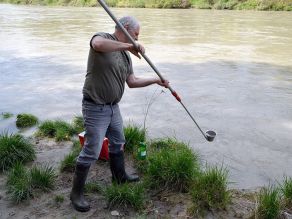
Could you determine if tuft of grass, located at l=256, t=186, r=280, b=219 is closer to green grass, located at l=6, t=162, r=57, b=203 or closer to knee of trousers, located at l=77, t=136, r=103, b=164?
knee of trousers, located at l=77, t=136, r=103, b=164

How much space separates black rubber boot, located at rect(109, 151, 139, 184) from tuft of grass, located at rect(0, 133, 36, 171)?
131 cm

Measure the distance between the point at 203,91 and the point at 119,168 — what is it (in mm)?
5390

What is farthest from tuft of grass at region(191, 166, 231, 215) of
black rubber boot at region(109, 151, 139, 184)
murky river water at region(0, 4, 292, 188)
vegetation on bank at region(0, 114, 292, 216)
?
murky river water at region(0, 4, 292, 188)

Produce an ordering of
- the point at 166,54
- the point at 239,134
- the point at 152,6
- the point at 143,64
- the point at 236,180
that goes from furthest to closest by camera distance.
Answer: the point at 152,6, the point at 166,54, the point at 143,64, the point at 239,134, the point at 236,180

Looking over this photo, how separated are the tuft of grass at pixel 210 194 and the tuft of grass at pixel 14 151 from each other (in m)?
2.23

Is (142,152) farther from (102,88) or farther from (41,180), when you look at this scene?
(102,88)

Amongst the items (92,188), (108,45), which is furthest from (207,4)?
(108,45)

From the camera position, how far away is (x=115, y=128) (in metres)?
4.25

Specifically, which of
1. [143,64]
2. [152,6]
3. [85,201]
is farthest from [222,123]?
[152,6]

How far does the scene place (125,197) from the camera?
13.5ft

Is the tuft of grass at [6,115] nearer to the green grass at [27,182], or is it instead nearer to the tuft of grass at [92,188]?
the green grass at [27,182]

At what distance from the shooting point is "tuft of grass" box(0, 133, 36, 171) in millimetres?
4988

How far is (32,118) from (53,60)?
655 cm

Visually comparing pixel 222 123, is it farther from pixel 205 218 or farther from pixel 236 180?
pixel 205 218
